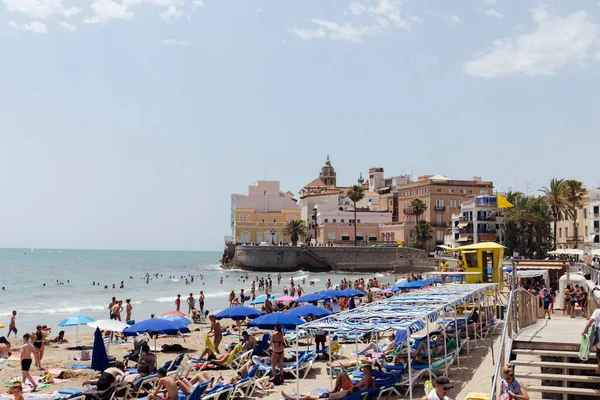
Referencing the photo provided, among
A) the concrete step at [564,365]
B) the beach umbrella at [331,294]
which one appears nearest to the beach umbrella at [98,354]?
the concrete step at [564,365]

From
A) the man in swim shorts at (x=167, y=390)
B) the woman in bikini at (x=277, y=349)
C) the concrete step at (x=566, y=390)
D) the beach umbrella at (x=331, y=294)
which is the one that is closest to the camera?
the concrete step at (x=566, y=390)

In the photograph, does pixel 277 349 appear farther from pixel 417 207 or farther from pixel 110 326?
pixel 417 207

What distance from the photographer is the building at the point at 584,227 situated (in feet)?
174

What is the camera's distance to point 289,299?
2562 cm

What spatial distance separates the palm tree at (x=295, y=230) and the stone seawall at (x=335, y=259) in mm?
9168

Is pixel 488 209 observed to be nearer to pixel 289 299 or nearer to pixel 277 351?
pixel 289 299

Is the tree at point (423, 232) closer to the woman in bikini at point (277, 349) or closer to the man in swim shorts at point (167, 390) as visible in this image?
the woman in bikini at point (277, 349)

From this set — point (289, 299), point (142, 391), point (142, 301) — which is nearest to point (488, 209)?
point (142, 301)

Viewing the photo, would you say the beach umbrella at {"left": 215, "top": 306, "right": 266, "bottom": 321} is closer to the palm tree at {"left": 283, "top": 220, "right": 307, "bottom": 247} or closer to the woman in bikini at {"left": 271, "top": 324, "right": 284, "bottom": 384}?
the woman in bikini at {"left": 271, "top": 324, "right": 284, "bottom": 384}

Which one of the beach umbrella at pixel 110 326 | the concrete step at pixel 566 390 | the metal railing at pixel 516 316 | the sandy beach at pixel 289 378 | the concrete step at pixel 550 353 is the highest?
the metal railing at pixel 516 316

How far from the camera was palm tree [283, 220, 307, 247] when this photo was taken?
295ft

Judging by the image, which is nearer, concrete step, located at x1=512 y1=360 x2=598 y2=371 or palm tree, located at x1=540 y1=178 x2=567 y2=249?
concrete step, located at x1=512 y1=360 x2=598 y2=371

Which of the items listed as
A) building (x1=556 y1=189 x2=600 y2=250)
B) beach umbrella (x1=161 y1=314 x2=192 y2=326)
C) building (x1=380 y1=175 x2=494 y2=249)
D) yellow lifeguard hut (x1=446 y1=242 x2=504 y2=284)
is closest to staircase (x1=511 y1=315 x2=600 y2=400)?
beach umbrella (x1=161 y1=314 x2=192 y2=326)

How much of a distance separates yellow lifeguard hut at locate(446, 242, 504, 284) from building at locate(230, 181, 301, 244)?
7468cm
